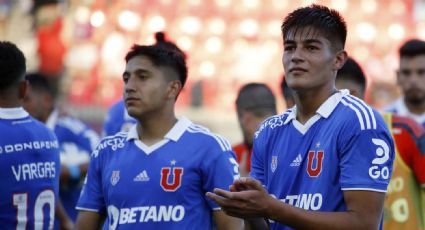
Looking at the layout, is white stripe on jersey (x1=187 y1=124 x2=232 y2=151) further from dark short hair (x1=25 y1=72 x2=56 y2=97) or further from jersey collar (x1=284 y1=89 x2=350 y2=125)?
dark short hair (x1=25 y1=72 x2=56 y2=97)

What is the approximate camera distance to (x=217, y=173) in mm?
5781

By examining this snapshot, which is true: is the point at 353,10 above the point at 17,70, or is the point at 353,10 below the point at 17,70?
above

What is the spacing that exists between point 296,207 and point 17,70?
105 inches

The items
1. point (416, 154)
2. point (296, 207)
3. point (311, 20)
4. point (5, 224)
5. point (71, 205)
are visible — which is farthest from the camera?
point (71, 205)

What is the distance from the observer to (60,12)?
16.4 m

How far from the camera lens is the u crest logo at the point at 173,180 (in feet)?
18.8

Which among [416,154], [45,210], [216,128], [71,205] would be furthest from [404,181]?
[216,128]

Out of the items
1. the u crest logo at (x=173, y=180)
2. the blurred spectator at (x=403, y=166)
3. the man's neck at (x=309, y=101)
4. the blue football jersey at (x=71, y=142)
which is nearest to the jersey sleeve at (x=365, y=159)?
the man's neck at (x=309, y=101)

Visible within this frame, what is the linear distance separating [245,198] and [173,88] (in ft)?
6.70

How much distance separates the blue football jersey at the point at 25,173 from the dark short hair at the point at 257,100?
1.77 m

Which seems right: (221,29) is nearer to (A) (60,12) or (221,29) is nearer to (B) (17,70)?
(A) (60,12)

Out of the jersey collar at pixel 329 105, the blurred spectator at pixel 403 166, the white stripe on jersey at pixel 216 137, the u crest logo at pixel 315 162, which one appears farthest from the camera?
the blurred spectator at pixel 403 166

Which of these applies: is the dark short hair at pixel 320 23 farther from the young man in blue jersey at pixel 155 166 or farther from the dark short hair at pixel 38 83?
the dark short hair at pixel 38 83

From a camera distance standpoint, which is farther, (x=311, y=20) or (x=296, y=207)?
(x=311, y=20)
